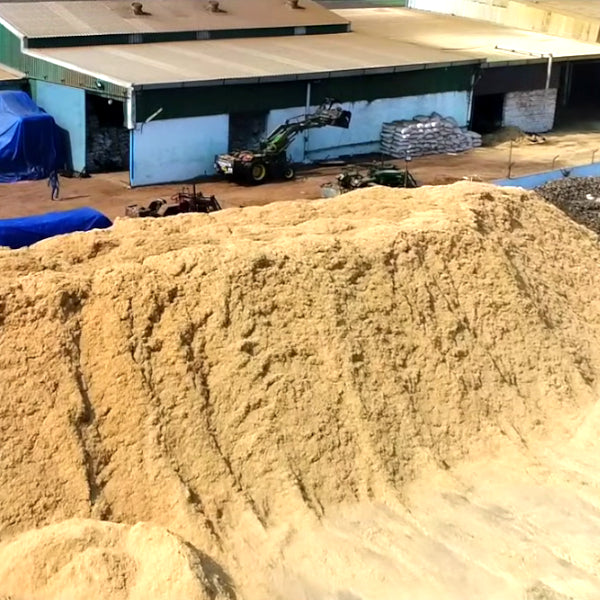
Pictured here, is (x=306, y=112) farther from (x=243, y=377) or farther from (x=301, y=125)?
(x=243, y=377)

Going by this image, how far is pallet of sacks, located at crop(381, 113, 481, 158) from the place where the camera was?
36969 millimetres

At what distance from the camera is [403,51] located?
40188mm

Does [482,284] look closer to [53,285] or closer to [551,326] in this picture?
[551,326]

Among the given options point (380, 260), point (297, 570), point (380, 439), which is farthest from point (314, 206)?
point (297, 570)

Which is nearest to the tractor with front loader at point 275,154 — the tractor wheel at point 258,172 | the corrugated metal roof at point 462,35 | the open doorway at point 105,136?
the tractor wheel at point 258,172

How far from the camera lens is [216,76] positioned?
32.5 meters

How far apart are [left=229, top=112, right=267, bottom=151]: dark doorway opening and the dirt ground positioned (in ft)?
6.50

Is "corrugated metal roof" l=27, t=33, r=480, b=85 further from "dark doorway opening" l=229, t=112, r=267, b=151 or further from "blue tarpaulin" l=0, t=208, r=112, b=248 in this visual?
"blue tarpaulin" l=0, t=208, r=112, b=248

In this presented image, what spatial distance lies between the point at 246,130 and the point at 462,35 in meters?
17.6

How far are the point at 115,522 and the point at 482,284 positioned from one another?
7.10 metres

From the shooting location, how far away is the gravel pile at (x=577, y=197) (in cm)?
2529

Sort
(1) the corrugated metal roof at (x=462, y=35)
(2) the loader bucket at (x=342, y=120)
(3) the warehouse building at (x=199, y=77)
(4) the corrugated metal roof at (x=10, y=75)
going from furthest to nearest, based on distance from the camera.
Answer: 1. (1) the corrugated metal roof at (x=462, y=35)
2. (4) the corrugated metal roof at (x=10, y=75)
3. (2) the loader bucket at (x=342, y=120)
4. (3) the warehouse building at (x=199, y=77)

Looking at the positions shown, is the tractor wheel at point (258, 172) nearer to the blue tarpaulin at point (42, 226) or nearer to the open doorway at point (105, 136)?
the open doorway at point (105, 136)

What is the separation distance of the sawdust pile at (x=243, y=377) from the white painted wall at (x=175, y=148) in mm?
14876
